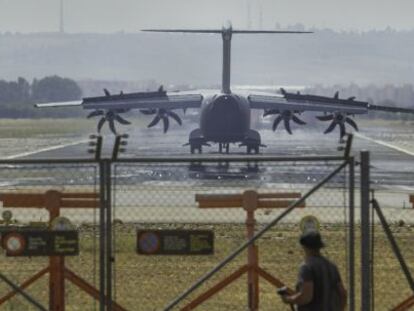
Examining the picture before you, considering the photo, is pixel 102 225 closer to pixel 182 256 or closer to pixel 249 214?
pixel 249 214

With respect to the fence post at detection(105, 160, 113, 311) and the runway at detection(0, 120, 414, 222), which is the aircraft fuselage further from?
the fence post at detection(105, 160, 113, 311)

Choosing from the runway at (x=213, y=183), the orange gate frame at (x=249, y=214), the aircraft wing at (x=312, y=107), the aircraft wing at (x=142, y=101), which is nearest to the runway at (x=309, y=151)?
the runway at (x=213, y=183)

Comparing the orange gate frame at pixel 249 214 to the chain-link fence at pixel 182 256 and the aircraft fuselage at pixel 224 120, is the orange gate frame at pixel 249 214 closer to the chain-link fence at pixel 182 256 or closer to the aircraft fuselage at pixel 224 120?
the chain-link fence at pixel 182 256

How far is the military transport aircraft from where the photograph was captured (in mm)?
49188

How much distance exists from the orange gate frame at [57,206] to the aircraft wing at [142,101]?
41.3 m

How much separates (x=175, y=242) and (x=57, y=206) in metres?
1.60

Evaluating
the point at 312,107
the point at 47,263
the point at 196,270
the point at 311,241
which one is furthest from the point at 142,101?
the point at 311,241

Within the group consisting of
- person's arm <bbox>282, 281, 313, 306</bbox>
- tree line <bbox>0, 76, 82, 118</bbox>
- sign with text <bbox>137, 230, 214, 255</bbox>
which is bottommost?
tree line <bbox>0, 76, 82, 118</bbox>

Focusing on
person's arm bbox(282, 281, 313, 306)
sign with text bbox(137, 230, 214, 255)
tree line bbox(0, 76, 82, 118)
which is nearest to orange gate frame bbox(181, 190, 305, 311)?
sign with text bbox(137, 230, 214, 255)

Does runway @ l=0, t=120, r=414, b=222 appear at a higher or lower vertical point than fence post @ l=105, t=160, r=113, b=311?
lower

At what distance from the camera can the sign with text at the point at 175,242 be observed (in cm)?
1135

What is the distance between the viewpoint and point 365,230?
10.9 metres

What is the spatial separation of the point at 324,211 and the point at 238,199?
1657 centimetres

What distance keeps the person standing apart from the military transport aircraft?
3869cm
